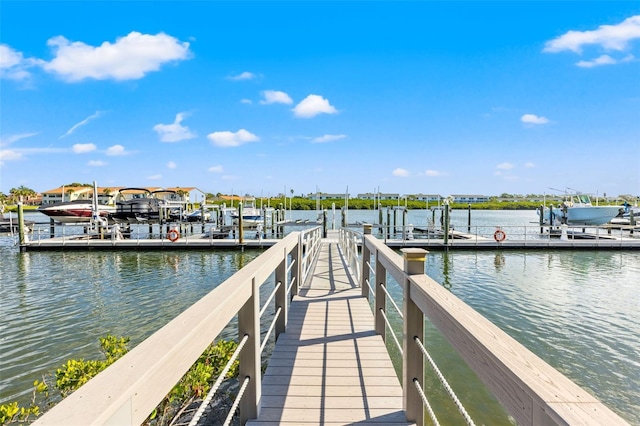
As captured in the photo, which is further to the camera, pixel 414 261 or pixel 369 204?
pixel 369 204

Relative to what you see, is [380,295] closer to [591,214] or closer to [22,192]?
[591,214]

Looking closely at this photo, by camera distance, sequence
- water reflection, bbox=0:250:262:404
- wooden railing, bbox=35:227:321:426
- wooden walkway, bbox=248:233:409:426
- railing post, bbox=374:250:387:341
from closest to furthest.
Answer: wooden railing, bbox=35:227:321:426 → wooden walkway, bbox=248:233:409:426 → railing post, bbox=374:250:387:341 → water reflection, bbox=0:250:262:404

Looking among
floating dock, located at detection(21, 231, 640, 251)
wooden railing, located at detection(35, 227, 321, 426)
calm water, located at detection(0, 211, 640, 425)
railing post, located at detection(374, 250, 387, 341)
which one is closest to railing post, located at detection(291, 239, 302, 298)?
railing post, located at detection(374, 250, 387, 341)

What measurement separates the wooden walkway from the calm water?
1895 mm

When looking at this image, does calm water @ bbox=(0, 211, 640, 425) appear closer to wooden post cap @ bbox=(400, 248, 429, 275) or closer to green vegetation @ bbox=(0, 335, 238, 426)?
green vegetation @ bbox=(0, 335, 238, 426)

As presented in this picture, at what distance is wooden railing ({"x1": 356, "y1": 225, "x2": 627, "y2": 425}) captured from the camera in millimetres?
895

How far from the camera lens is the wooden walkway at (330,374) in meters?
2.57

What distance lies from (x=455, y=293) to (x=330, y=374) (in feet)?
27.5

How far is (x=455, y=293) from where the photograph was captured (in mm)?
10688

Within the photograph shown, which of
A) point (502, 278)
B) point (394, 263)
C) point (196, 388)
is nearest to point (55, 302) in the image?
point (196, 388)

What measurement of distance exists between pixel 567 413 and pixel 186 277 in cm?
1337

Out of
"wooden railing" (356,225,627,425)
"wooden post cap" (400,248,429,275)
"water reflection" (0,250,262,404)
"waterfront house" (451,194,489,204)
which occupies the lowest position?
"water reflection" (0,250,262,404)

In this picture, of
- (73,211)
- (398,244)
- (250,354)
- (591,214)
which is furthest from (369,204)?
(250,354)

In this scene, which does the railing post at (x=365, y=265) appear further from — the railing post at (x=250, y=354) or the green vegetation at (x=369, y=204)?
the green vegetation at (x=369, y=204)
